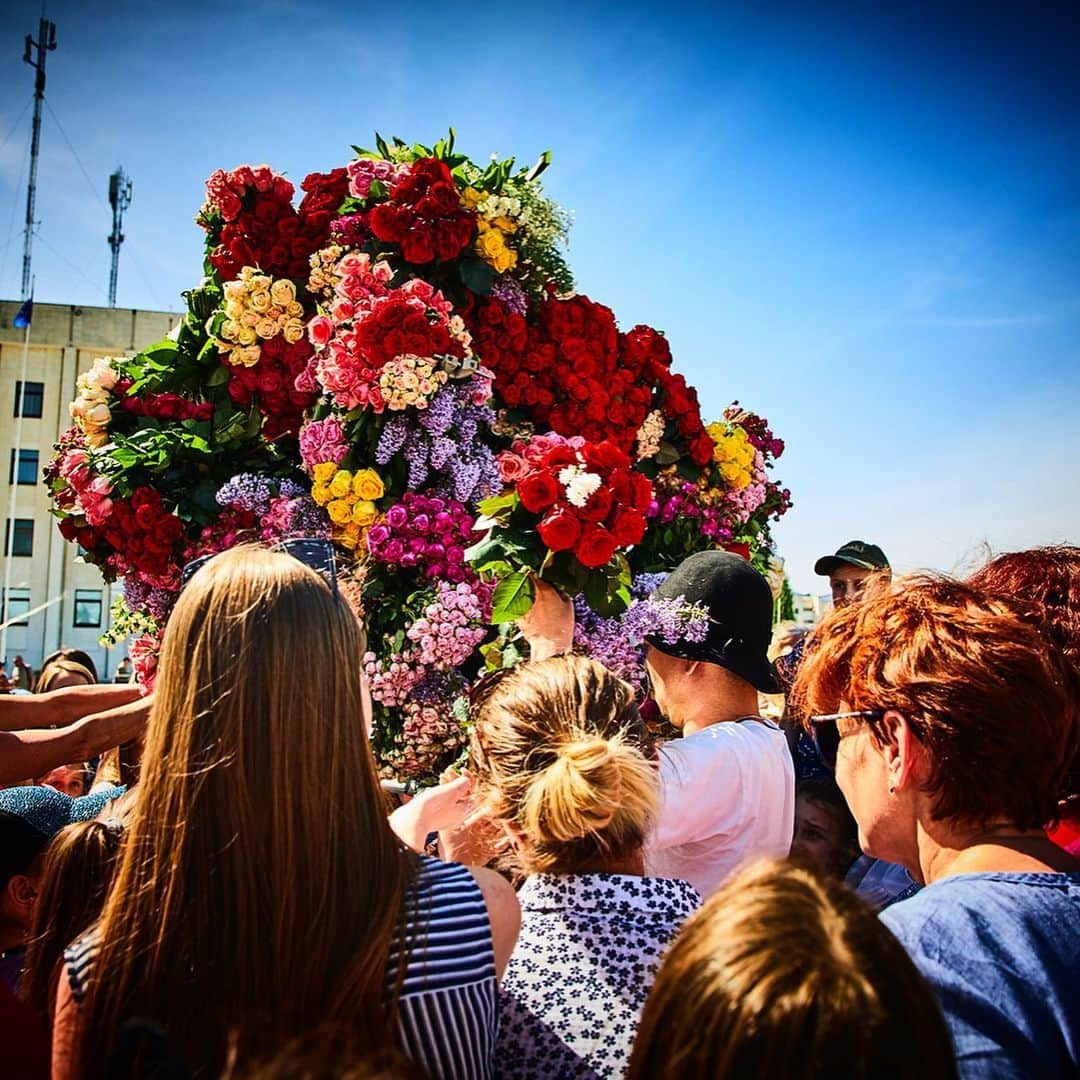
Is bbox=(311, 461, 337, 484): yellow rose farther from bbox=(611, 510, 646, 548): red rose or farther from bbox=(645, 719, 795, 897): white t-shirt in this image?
bbox=(645, 719, 795, 897): white t-shirt

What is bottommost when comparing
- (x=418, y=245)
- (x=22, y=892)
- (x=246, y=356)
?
Result: (x=22, y=892)

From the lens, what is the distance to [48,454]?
27.3 metres

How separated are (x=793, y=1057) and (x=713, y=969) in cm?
9

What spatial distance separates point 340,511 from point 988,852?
6.79 feet

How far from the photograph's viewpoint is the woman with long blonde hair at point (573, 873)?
1402 millimetres

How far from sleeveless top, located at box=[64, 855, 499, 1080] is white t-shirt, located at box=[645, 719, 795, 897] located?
35.0 inches

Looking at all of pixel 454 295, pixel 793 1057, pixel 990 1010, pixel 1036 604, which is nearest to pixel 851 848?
pixel 1036 604

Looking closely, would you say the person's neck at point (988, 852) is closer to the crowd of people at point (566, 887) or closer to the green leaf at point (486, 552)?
the crowd of people at point (566, 887)

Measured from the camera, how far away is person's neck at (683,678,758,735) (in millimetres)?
2508

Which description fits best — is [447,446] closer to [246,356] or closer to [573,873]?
[246,356]

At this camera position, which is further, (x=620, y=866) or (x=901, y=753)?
(x=620, y=866)

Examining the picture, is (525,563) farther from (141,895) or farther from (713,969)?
(713,969)

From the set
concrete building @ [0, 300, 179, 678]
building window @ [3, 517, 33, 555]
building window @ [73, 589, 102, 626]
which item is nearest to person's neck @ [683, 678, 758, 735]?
concrete building @ [0, 300, 179, 678]

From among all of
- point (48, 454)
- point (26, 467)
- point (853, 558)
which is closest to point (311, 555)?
point (853, 558)
